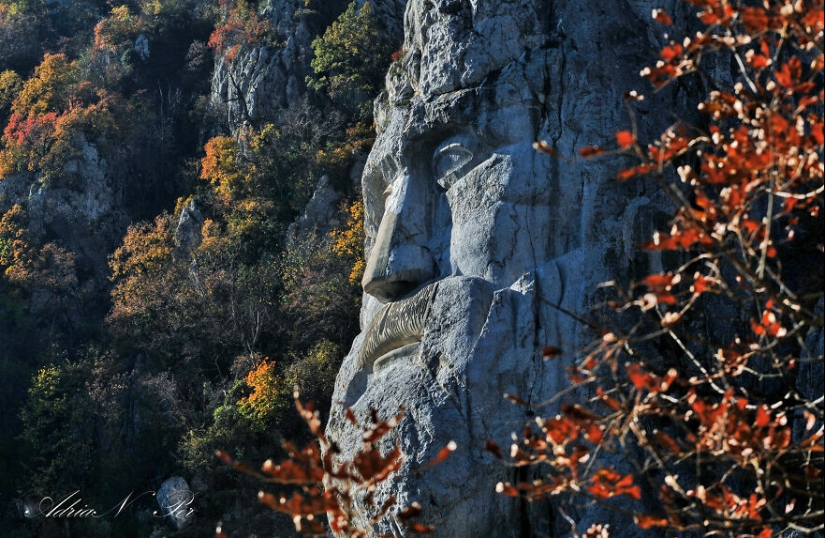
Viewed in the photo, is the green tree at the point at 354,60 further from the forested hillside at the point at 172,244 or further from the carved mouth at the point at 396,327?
the carved mouth at the point at 396,327

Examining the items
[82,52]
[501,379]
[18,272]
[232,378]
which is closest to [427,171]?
[501,379]

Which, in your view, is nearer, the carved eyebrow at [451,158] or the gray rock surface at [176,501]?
the carved eyebrow at [451,158]

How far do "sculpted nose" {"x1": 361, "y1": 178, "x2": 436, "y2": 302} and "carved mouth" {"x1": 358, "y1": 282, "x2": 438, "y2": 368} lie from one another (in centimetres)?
21

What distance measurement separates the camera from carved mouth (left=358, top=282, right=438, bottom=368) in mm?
10250

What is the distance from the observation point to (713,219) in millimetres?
5352

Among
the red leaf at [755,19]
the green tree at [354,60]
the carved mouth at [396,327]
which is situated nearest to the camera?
the red leaf at [755,19]

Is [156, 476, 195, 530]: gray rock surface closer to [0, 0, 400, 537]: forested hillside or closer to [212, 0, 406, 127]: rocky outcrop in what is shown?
[0, 0, 400, 537]: forested hillside

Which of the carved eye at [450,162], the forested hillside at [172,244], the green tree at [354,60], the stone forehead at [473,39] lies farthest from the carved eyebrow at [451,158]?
the green tree at [354,60]

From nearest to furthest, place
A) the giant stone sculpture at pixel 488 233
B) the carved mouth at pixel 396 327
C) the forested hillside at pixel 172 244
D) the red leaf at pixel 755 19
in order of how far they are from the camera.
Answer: the red leaf at pixel 755 19, the giant stone sculpture at pixel 488 233, the carved mouth at pixel 396 327, the forested hillside at pixel 172 244

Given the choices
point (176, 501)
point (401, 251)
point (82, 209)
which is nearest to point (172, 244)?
point (82, 209)

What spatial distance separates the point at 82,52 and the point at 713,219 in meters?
29.3

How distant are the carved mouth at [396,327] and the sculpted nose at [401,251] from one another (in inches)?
8.3

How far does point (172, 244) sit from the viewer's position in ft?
80.9

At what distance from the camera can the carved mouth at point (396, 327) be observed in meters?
10.2
